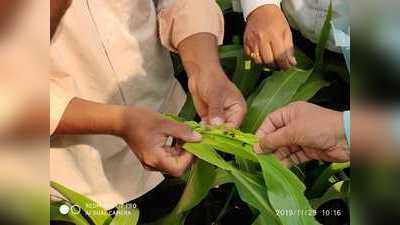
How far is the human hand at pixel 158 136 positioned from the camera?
1.36 m

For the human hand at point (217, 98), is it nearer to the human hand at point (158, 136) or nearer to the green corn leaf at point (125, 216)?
the human hand at point (158, 136)

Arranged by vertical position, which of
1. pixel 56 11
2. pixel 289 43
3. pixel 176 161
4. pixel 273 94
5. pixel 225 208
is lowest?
pixel 225 208

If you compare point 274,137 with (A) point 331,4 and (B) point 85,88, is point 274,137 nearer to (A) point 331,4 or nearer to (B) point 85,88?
(A) point 331,4

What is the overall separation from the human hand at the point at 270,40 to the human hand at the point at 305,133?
0.10 metres

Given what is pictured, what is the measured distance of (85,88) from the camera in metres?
1.38

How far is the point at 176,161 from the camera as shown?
4.50 ft

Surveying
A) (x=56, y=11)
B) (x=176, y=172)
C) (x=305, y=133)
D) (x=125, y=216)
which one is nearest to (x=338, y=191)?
(x=305, y=133)

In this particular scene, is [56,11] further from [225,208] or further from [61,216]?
[225,208]

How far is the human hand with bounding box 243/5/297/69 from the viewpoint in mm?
1390

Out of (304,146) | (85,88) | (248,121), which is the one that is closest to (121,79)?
(85,88)

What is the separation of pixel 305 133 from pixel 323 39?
0.21 m

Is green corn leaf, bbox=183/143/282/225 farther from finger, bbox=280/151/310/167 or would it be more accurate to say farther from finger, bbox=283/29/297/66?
finger, bbox=283/29/297/66

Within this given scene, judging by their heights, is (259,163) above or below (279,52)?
below

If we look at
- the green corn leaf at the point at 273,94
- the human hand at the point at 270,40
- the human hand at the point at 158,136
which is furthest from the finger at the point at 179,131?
the human hand at the point at 270,40
